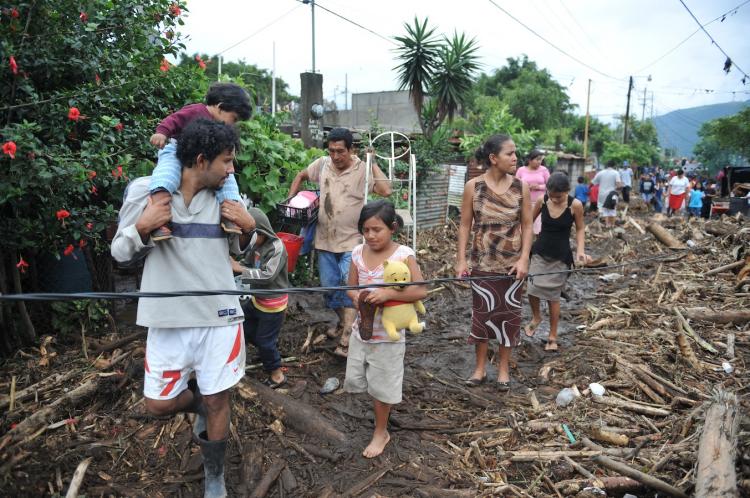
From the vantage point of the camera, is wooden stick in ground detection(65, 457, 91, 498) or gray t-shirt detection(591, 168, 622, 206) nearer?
wooden stick in ground detection(65, 457, 91, 498)

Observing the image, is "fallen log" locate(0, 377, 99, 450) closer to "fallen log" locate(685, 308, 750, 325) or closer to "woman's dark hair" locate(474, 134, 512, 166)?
"woman's dark hair" locate(474, 134, 512, 166)

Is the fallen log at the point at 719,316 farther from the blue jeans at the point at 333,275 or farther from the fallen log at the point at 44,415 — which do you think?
the fallen log at the point at 44,415

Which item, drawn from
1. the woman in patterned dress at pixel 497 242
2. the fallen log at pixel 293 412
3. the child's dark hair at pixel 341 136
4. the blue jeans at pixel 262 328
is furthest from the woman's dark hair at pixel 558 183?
the fallen log at pixel 293 412

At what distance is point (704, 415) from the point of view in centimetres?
358

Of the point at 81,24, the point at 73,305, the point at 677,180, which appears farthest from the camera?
the point at 677,180

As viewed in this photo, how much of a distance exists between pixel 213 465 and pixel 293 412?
0.94 meters

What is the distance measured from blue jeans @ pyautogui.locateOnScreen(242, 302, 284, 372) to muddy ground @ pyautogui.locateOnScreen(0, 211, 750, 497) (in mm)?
395

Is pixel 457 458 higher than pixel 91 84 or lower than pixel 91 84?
lower

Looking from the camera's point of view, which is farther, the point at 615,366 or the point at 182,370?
the point at 615,366

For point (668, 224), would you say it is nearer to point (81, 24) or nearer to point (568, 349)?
point (568, 349)

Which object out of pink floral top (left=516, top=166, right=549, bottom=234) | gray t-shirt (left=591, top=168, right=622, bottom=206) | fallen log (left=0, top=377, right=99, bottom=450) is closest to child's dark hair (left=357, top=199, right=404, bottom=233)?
fallen log (left=0, top=377, right=99, bottom=450)

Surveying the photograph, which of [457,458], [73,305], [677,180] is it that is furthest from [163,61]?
[677,180]

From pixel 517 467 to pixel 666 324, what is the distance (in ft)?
12.0

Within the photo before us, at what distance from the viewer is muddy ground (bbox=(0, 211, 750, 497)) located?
317 cm
